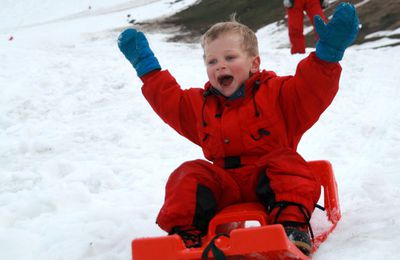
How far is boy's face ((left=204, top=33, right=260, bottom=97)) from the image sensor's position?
8.48 ft

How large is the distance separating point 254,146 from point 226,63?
478mm

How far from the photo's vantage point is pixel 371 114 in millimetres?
4984

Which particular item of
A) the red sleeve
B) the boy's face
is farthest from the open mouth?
the red sleeve

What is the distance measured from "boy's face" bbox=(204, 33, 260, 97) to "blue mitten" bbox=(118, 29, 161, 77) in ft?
1.52

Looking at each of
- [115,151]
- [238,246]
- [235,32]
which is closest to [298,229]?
[238,246]

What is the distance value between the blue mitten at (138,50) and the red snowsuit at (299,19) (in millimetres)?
→ 5319

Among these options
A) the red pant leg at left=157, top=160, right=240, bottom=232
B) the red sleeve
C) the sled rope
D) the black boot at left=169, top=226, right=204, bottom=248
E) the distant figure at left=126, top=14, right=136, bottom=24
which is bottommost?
the distant figure at left=126, top=14, right=136, bottom=24

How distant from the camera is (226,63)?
260cm

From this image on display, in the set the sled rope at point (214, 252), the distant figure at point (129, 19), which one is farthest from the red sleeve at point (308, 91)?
the distant figure at point (129, 19)

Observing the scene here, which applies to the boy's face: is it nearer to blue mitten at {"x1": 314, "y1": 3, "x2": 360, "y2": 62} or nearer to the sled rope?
blue mitten at {"x1": 314, "y1": 3, "x2": 360, "y2": 62}

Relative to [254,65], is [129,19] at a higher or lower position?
lower

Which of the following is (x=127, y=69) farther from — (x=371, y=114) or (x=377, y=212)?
(x=377, y=212)

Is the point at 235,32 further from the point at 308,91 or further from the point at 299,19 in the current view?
the point at 299,19

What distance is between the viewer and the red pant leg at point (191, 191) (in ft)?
7.48
